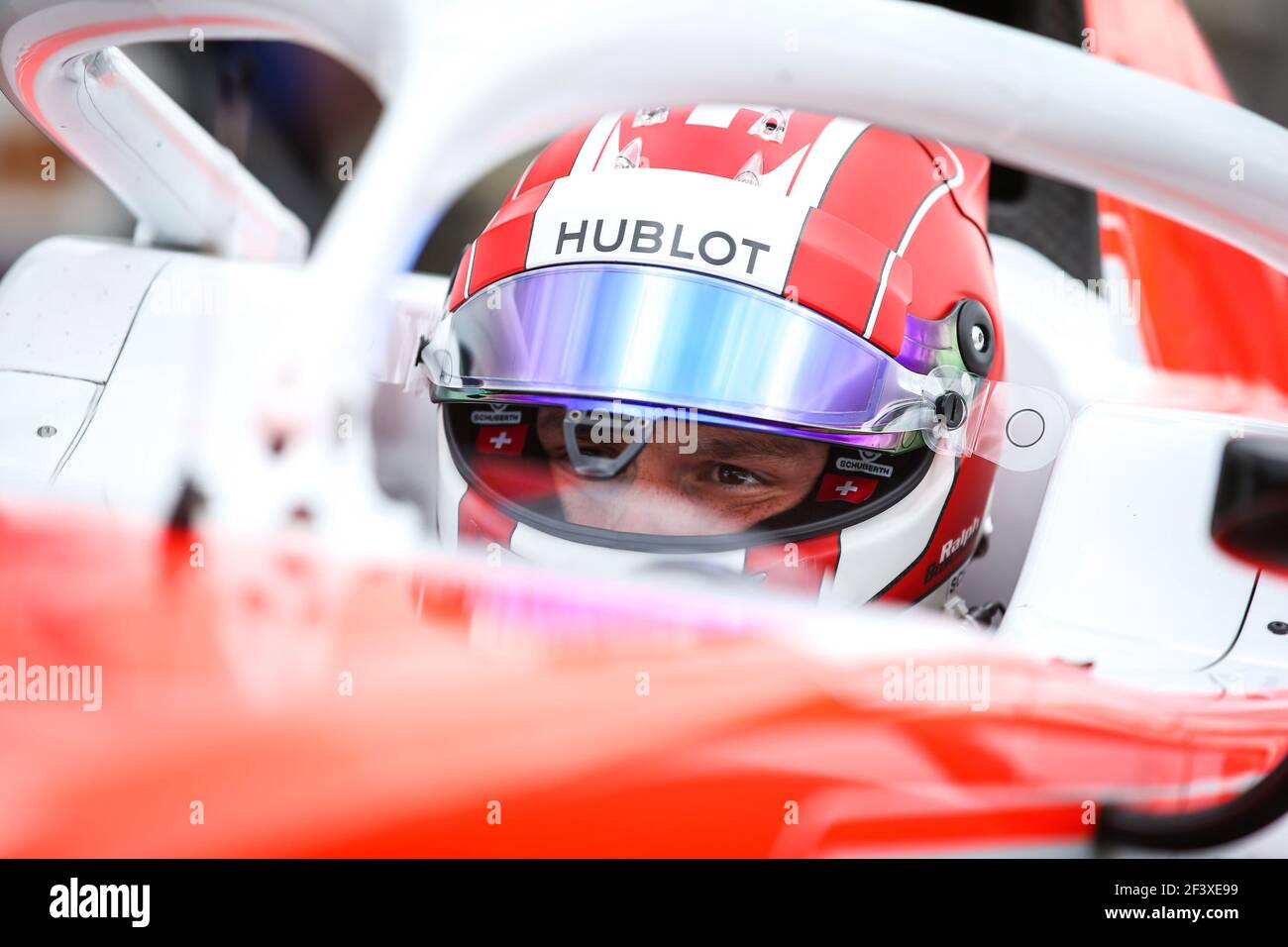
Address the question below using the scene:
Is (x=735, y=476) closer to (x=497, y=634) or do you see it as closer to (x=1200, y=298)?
(x=497, y=634)

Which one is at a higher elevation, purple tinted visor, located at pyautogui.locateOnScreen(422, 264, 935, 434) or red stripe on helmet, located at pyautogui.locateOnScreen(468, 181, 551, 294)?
red stripe on helmet, located at pyautogui.locateOnScreen(468, 181, 551, 294)

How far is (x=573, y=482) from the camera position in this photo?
3.81ft

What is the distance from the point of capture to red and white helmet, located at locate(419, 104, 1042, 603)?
100 centimetres

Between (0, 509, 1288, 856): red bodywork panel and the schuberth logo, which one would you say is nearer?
(0, 509, 1288, 856): red bodywork panel

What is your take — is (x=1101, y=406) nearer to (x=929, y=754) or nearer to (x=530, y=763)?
(x=929, y=754)

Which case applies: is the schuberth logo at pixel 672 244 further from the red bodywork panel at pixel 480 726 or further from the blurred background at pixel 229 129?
the red bodywork panel at pixel 480 726

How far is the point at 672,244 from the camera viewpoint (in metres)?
1.01

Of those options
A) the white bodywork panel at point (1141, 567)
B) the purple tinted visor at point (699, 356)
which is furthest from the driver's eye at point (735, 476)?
the white bodywork panel at point (1141, 567)

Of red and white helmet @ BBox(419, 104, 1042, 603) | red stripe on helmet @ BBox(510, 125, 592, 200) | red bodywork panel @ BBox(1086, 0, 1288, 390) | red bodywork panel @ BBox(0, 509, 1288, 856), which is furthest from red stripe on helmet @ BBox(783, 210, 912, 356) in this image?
red bodywork panel @ BBox(1086, 0, 1288, 390)

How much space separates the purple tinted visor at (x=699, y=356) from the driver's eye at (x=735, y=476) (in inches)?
6.1

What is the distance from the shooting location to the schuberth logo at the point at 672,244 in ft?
3.31

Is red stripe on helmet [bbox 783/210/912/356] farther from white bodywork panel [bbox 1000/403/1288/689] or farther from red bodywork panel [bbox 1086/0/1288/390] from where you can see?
red bodywork panel [bbox 1086/0/1288/390]

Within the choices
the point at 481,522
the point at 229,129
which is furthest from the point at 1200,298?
the point at 229,129

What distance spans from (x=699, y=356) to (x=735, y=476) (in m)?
0.20
